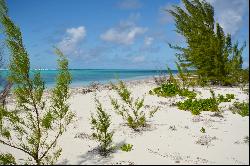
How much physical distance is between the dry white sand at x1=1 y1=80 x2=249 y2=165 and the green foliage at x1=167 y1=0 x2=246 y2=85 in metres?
7.41

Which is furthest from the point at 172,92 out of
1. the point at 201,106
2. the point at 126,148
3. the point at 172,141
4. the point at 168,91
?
the point at 126,148

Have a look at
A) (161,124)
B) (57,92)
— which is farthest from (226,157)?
(57,92)

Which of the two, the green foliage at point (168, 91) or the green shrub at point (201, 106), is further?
the green foliage at point (168, 91)

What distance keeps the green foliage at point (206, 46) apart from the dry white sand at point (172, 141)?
24.3 ft

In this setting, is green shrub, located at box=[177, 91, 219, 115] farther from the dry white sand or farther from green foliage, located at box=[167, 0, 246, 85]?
green foliage, located at box=[167, 0, 246, 85]

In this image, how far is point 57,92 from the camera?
7.05 meters

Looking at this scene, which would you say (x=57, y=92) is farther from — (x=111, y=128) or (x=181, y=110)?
(x=181, y=110)

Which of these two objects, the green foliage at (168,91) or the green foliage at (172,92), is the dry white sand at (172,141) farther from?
the green foliage at (168,91)

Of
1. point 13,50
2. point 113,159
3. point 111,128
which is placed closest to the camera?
point 13,50

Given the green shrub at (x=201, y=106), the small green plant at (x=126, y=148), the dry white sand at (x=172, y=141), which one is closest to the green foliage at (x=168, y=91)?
the green shrub at (x=201, y=106)

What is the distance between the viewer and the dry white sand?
23.3ft

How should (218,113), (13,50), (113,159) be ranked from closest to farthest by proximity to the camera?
(13,50) → (113,159) → (218,113)

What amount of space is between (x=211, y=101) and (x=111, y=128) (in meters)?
4.25

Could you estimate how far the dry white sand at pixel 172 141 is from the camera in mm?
7102
